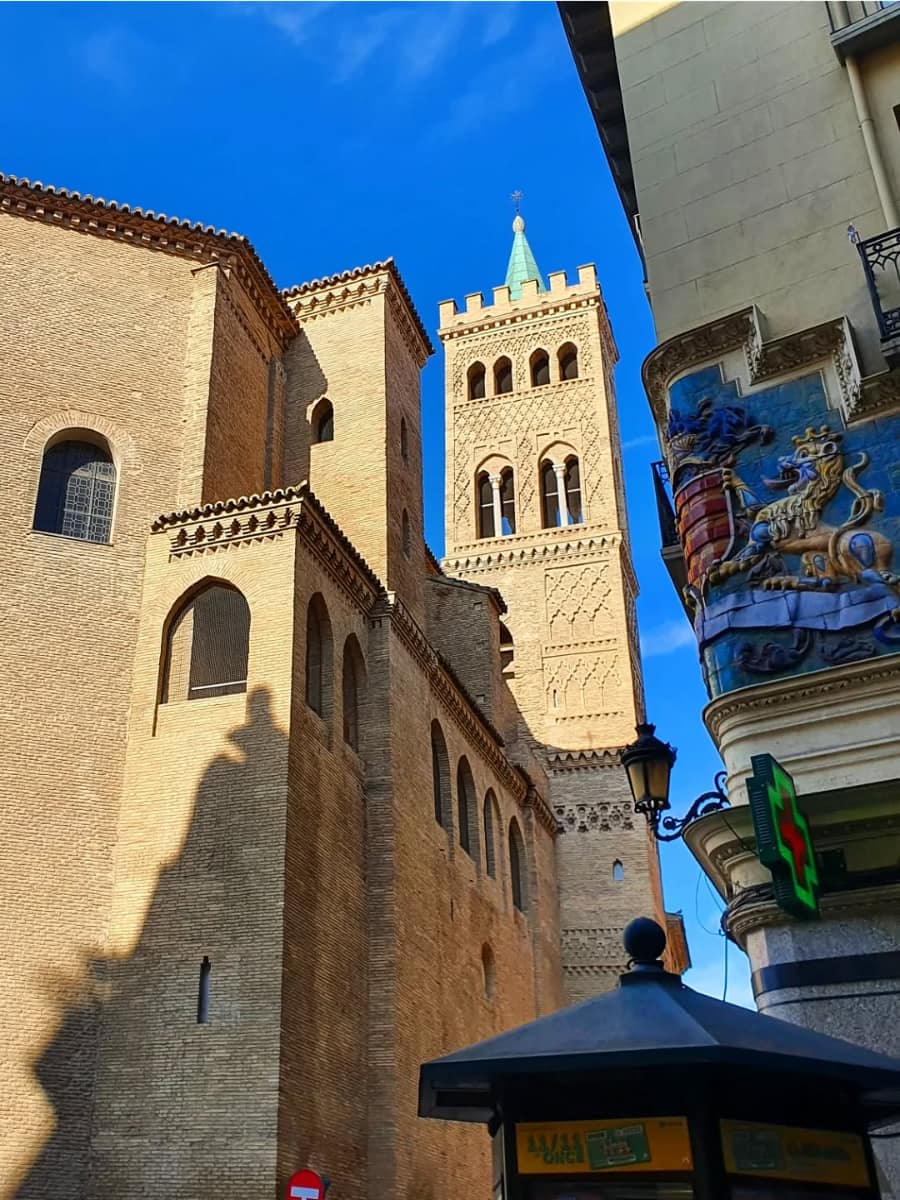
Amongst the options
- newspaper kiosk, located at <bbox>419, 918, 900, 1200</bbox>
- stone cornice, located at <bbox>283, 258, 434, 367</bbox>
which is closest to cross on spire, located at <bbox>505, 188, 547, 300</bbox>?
stone cornice, located at <bbox>283, 258, 434, 367</bbox>

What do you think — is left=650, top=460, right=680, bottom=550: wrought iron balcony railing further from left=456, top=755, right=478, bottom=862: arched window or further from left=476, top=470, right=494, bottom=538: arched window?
left=476, top=470, right=494, bottom=538: arched window

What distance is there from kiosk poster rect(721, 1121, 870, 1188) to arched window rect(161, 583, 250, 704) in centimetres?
1045

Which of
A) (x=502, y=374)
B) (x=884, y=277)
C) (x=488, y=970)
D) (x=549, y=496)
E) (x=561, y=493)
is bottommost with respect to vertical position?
(x=488, y=970)

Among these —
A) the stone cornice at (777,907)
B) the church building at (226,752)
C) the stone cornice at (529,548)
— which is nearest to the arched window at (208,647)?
the church building at (226,752)

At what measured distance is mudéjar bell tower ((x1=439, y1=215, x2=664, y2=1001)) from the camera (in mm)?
27156

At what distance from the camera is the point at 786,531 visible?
9461mm

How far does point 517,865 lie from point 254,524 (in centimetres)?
1184

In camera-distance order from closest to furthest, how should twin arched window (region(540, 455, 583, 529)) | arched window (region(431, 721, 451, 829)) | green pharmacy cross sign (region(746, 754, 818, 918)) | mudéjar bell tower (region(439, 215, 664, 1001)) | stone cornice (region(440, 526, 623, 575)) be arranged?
green pharmacy cross sign (region(746, 754, 818, 918)), arched window (region(431, 721, 451, 829)), mudéjar bell tower (region(439, 215, 664, 1001)), stone cornice (region(440, 526, 623, 575)), twin arched window (region(540, 455, 583, 529))

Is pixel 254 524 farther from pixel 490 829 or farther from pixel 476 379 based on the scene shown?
pixel 476 379

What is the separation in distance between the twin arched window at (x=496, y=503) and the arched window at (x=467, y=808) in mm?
14476

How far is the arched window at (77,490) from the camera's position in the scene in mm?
15141

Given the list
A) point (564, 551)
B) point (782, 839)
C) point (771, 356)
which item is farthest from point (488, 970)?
point (564, 551)

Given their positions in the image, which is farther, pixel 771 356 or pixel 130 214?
pixel 130 214

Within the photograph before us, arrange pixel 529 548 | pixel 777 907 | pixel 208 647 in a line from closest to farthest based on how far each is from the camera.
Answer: pixel 777 907, pixel 208 647, pixel 529 548
